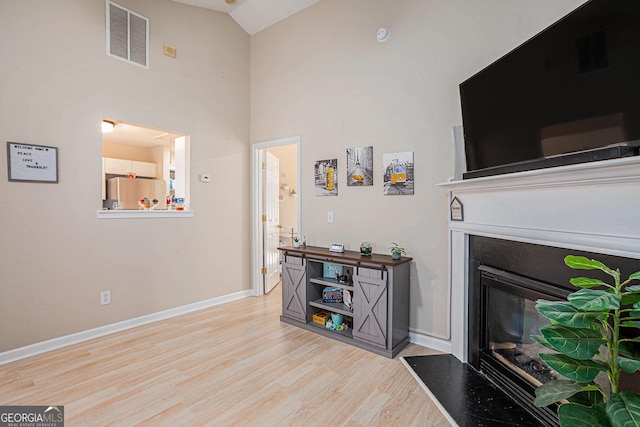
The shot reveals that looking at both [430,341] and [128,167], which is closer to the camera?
[430,341]

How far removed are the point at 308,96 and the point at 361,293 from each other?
227cm

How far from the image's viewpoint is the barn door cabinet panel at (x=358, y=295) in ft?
8.36

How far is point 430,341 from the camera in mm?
2668

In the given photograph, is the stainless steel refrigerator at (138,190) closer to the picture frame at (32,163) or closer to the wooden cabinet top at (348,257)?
the picture frame at (32,163)

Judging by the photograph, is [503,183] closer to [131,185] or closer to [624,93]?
[624,93]

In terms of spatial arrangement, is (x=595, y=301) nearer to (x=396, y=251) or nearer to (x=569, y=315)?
(x=569, y=315)

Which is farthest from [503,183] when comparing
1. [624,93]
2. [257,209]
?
[257,209]

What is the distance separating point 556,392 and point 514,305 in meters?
0.99

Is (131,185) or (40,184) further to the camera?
(131,185)

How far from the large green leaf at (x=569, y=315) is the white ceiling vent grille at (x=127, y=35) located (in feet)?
12.7

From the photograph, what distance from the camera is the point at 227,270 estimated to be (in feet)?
13.1

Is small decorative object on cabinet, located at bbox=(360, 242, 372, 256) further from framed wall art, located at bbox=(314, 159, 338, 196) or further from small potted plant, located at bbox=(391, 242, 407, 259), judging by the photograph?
framed wall art, located at bbox=(314, 159, 338, 196)
